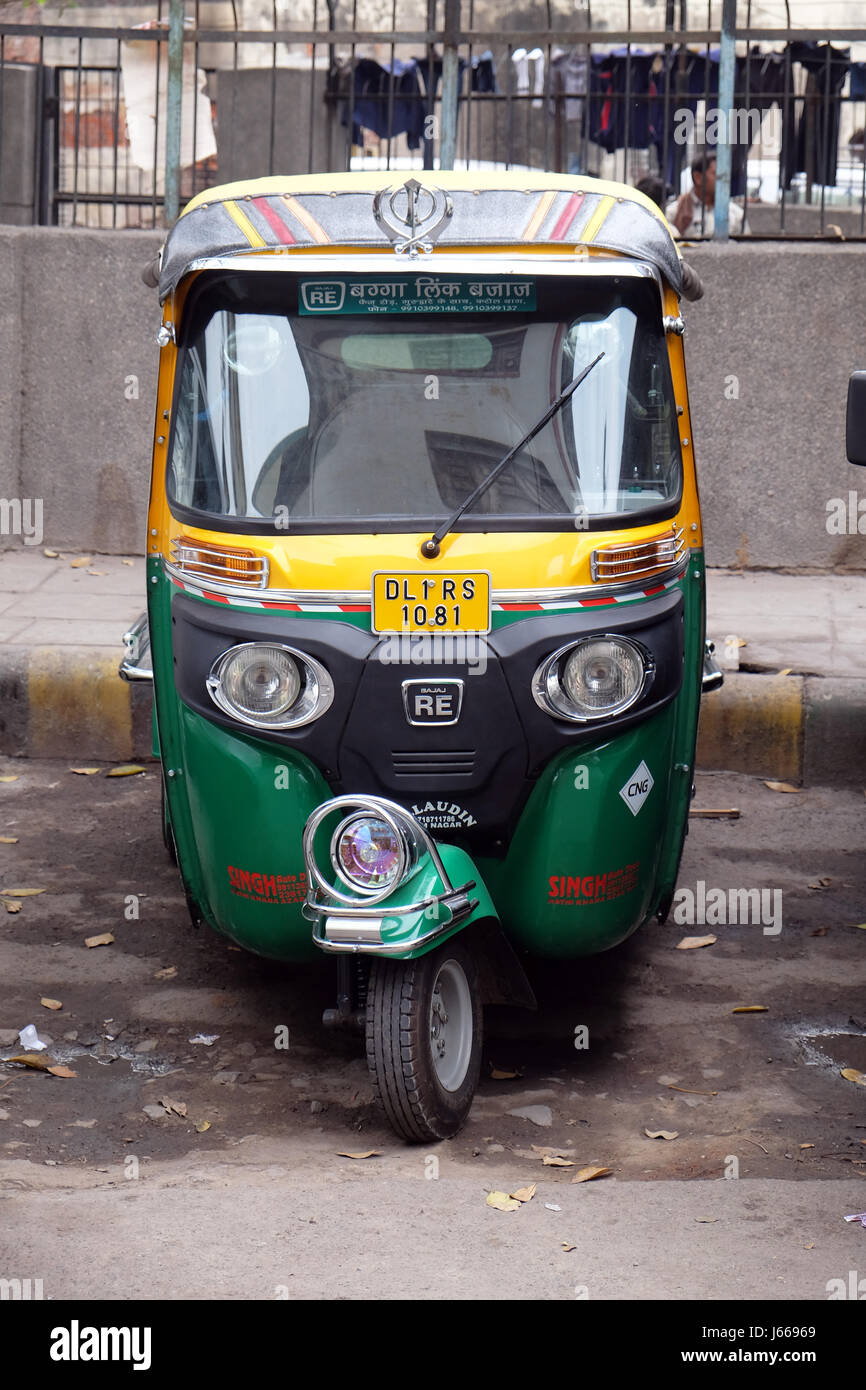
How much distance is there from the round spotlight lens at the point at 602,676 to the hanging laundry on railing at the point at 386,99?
595 centimetres

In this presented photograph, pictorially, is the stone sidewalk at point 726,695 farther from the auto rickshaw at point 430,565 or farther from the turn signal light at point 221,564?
the turn signal light at point 221,564

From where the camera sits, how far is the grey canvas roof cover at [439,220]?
418 cm

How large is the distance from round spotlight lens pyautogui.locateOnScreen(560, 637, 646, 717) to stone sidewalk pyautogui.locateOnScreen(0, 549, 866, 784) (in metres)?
3.15

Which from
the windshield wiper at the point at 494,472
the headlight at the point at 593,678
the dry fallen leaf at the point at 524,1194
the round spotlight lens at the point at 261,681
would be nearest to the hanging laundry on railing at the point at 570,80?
the windshield wiper at the point at 494,472

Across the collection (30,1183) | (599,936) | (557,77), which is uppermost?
(557,77)

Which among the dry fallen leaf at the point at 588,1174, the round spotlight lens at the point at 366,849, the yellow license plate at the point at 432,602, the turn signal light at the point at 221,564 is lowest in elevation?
the dry fallen leaf at the point at 588,1174

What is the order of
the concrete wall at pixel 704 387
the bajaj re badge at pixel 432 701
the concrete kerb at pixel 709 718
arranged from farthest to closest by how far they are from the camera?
1. the concrete wall at pixel 704 387
2. the concrete kerb at pixel 709 718
3. the bajaj re badge at pixel 432 701

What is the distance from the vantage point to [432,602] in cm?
402

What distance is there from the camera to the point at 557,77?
9.21 meters

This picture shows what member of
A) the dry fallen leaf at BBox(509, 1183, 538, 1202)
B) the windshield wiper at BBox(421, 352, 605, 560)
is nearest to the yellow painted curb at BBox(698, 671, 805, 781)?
the windshield wiper at BBox(421, 352, 605, 560)

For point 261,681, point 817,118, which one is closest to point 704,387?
point 817,118

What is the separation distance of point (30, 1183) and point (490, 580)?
1800 millimetres

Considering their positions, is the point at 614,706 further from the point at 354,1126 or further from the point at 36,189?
the point at 36,189

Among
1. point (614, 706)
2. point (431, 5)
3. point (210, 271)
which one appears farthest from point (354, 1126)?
point (431, 5)
